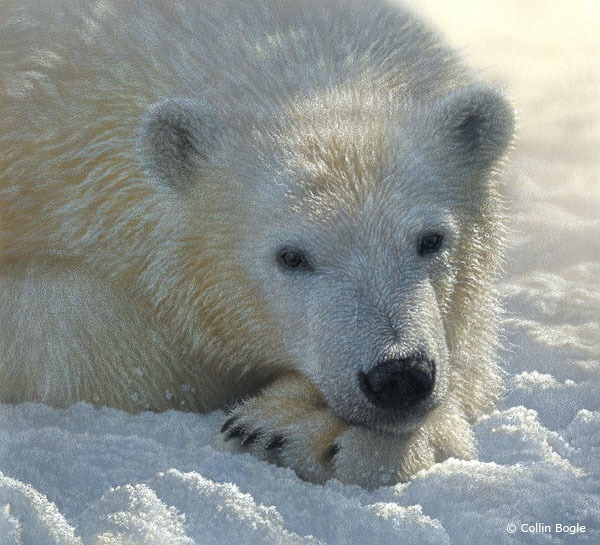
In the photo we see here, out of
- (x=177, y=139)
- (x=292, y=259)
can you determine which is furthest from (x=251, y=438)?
(x=177, y=139)

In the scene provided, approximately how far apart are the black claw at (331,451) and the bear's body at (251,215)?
10mm

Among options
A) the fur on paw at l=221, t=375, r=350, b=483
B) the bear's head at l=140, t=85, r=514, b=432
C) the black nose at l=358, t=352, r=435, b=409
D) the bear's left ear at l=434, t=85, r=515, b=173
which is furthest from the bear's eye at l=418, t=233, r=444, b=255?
the fur on paw at l=221, t=375, r=350, b=483

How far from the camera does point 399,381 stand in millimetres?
3043

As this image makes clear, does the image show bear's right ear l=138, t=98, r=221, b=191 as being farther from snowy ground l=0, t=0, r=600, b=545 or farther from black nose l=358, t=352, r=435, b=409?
black nose l=358, t=352, r=435, b=409

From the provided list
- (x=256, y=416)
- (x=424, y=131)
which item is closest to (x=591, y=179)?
(x=424, y=131)

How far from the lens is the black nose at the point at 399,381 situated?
3016 mm

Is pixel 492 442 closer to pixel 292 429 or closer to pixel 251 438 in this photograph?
pixel 292 429

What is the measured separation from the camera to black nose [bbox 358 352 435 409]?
3.02 metres

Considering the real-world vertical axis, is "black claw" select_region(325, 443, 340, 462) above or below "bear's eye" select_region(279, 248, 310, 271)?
below

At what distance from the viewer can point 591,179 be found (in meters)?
3.79

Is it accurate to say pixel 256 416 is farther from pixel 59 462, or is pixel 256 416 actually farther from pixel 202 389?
pixel 59 462

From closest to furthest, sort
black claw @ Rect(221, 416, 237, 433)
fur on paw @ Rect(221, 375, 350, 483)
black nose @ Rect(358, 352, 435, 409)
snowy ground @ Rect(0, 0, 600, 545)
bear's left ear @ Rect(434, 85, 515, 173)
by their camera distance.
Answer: snowy ground @ Rect(0, 0, 600, 545), black nose @ Rect(358, 352, 435, 409), fur on paw @ Rect(221, 375, 350, 483), black claw @ Rect(221, 416, 237, 433), bear's left ear @ Rect(434, 85, 515, 173)

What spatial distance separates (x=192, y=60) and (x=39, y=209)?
2.86ft

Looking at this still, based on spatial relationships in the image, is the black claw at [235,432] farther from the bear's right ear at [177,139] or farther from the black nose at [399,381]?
the bear's right ear at [177,139]
